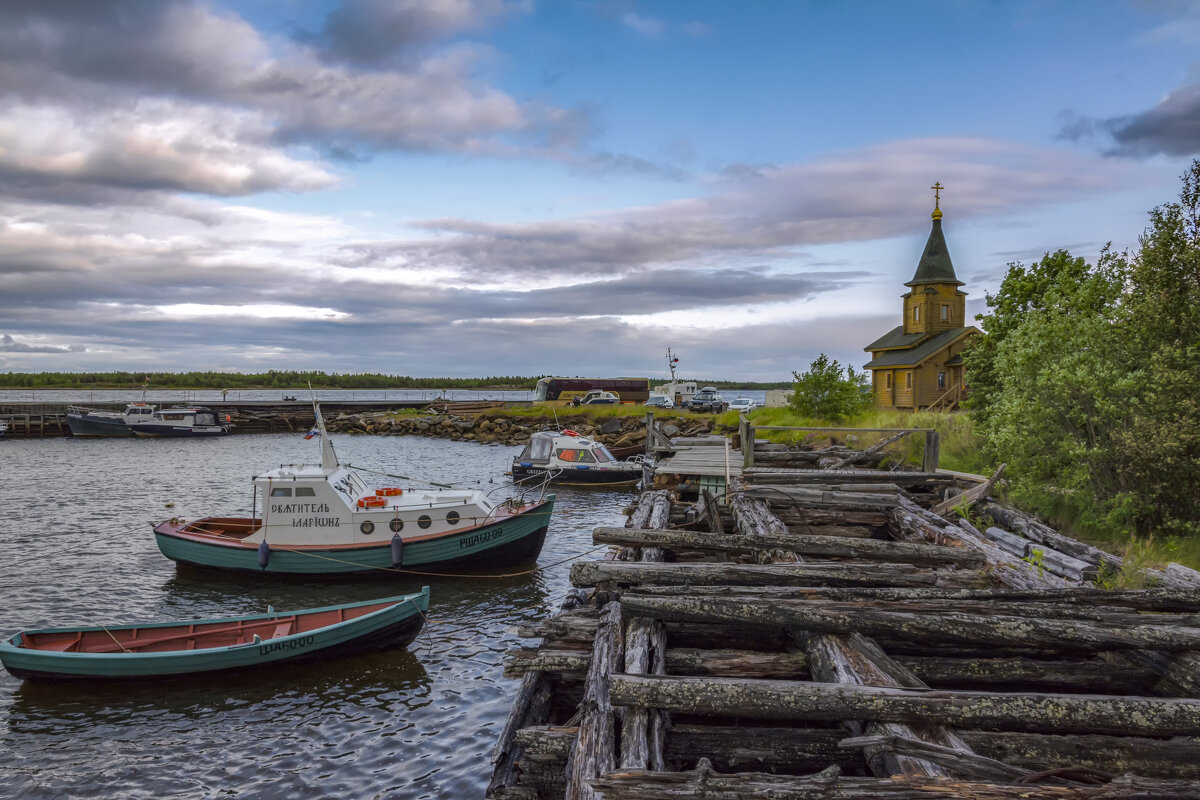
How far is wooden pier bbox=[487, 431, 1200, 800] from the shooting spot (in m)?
3.86

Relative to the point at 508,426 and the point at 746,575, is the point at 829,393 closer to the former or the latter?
the point at 746,575

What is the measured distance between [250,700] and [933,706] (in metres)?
12.0

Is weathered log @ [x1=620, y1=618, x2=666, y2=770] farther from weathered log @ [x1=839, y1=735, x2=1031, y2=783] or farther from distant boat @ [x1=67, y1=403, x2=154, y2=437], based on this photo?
distant boat @ [x1=67, y1=403, x2=154, y2=437]

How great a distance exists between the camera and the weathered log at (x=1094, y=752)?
13.7 feet

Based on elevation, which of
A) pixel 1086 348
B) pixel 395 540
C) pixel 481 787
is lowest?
pixel 481 787

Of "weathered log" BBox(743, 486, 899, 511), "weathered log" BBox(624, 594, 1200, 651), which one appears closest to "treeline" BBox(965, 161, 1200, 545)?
"weathered log" BBox(743, 486, 899, 511)

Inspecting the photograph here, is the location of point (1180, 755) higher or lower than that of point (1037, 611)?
lower

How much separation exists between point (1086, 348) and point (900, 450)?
316 inches

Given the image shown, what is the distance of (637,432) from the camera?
167 feet

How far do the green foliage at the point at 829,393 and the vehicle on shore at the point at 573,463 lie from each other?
9397 millimetres

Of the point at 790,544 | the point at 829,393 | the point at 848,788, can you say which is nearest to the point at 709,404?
the point at 829,393

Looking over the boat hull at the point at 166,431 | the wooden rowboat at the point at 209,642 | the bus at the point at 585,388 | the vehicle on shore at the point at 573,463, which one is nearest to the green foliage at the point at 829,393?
the vehicle on shore at the point at 573,463

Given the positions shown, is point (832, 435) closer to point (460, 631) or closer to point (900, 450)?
point (900, 450)

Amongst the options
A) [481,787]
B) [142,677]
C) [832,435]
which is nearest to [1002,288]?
[832,435]
